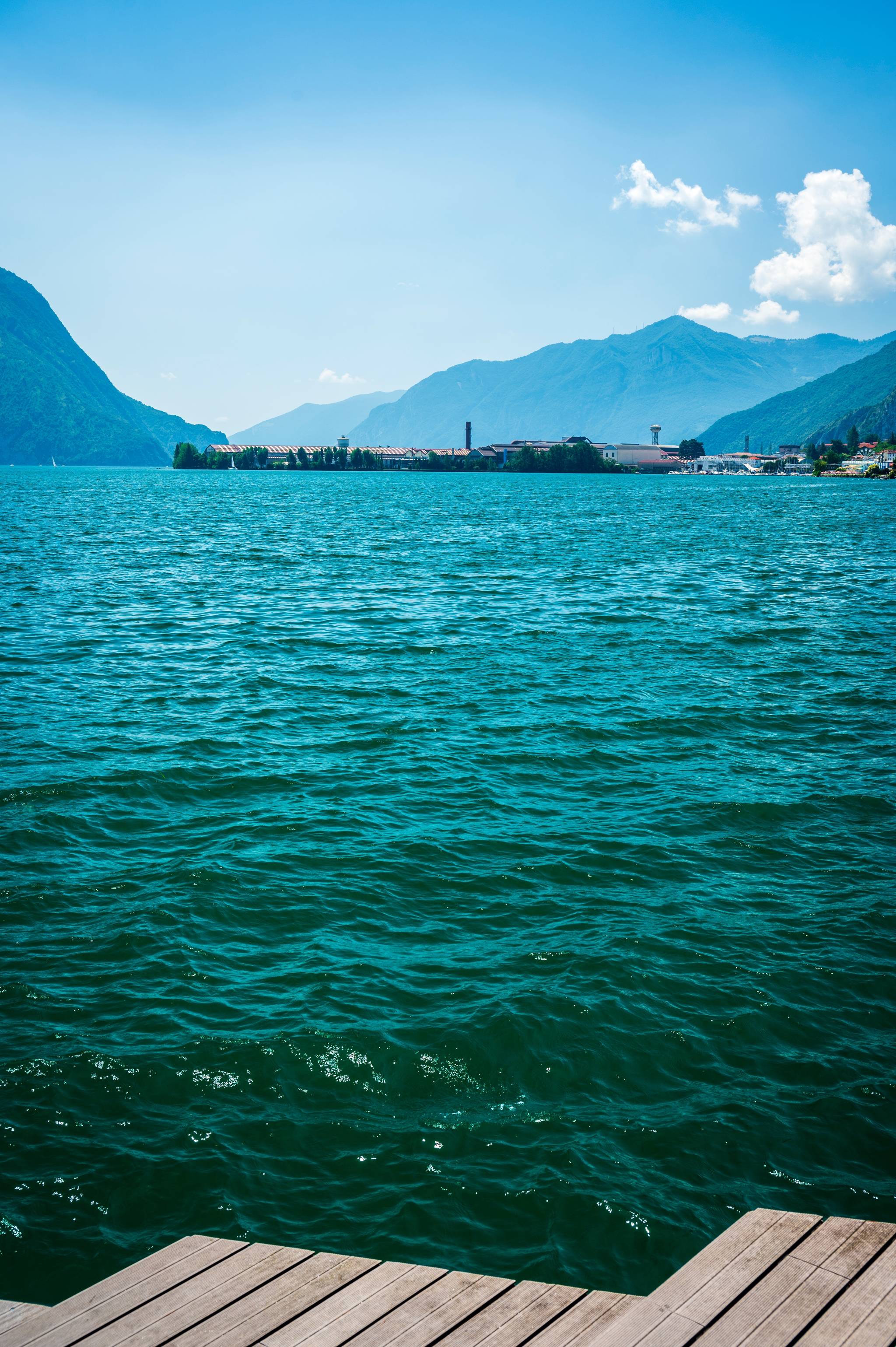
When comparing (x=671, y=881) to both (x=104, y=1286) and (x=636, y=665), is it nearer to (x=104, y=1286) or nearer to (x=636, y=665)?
(x=104, y=1286)

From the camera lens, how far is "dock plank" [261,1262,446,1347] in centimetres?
562

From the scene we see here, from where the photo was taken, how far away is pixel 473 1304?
6.00 meters

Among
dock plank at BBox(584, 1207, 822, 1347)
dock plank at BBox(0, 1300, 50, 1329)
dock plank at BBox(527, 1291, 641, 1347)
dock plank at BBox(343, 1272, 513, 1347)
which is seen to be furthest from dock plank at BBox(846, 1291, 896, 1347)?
dock plank at BBox(0, 1300, 50, 1329)

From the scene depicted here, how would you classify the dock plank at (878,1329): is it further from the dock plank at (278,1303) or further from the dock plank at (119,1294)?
the dock plank at (119,1294)

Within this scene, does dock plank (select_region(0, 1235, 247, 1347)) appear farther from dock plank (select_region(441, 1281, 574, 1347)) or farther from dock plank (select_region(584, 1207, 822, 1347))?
dock plank (select_region(584, 1207, 822, 1347))

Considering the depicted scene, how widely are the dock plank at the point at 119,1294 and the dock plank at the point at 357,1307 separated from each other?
102 cm

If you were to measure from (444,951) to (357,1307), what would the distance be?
6369mm

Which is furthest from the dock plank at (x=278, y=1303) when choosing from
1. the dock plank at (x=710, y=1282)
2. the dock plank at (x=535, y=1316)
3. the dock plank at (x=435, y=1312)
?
the dock plank at (x=710, y=1282)

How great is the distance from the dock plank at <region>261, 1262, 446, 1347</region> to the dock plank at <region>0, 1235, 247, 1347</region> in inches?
40.1

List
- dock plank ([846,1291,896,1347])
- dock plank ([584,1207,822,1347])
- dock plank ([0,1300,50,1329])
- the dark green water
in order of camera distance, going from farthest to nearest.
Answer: the dark green water, dock plank ([0,1300,50,1329]), dock plank ([584,1207,822,1347]), dock plank ([846,1291,896,1347])

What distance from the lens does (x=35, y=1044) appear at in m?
10.3

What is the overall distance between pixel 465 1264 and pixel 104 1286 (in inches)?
115

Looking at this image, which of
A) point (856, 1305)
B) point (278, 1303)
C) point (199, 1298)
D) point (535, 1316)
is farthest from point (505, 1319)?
point (856, 1305)

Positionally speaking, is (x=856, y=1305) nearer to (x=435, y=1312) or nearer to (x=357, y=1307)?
(x=435, y=1312)
